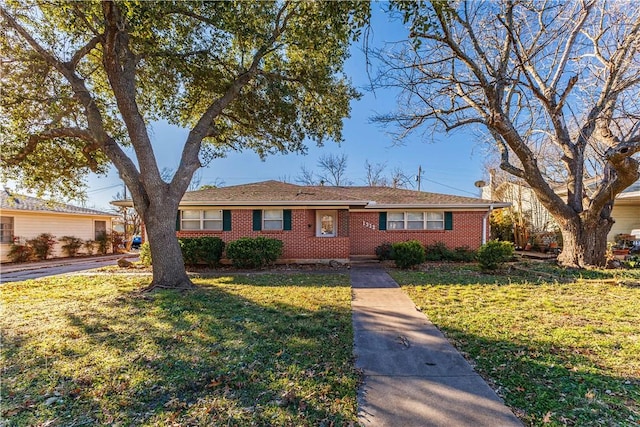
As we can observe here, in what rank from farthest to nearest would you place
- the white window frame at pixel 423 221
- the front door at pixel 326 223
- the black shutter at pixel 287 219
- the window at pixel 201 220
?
the white window frame at pixel 423 221 → the front door at pixel 326 223 → the window at pixel 201 220 → the black shutter at pixel 287 219

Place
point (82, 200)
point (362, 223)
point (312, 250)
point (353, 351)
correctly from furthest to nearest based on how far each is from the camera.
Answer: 1. point (362, 223)
2. point (312, 250)
3. point (82, 200)
4. point (353, 351)

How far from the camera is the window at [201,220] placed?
488 inches

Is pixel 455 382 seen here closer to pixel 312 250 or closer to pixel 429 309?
pixel 429 309

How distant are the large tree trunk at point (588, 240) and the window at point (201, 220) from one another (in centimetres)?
1343

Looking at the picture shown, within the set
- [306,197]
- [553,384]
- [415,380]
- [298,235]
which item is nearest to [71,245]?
[298,235]

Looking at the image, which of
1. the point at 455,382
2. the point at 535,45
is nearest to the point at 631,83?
the point at 535,45

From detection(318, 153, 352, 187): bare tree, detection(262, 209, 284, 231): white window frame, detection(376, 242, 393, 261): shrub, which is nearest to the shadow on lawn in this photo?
detection(376, 242, 393, 261): shrub

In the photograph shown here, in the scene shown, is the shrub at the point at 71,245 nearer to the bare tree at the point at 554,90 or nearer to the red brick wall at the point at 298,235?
the red brick wall at the point at 298,235

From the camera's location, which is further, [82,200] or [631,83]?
[82,200]

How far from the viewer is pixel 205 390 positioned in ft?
9.94

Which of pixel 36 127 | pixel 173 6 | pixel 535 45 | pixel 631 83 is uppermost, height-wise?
pixel 535 45

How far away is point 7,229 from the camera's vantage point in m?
14.8

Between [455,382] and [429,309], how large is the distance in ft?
8.89

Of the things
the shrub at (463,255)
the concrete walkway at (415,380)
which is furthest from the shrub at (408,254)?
the concrete walkway at (415,380)
